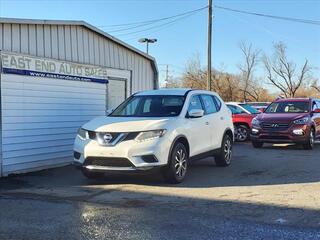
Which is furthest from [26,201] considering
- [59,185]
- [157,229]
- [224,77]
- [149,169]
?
[224,77]

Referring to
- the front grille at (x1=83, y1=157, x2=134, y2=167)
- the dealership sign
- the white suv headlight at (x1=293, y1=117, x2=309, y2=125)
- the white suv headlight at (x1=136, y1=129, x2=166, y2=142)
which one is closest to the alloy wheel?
the white suv headlight at (x1=136, y1=129, x2=166, y2=142)

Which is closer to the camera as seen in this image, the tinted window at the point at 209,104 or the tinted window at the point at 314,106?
the tinted window at the point at 209,104

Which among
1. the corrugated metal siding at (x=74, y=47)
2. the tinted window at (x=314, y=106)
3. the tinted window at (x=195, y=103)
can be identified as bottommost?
the tinted window at (x=314, y=106)

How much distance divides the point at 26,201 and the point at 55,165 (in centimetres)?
388

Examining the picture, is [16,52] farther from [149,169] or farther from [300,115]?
[300,115]

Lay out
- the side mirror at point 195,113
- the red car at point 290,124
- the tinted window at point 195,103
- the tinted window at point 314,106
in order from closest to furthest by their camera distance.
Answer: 1. the side mirror at point 195,113
2. the tinted window at point 195,103
3. the red car at point 290,124
4. the tinted window at point 314,106

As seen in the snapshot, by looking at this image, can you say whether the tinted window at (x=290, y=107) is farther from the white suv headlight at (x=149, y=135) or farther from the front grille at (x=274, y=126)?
the white suv headlight at (x=149, y=135)

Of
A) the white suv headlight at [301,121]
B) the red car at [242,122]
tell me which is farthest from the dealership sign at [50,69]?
the red car at [242,122]

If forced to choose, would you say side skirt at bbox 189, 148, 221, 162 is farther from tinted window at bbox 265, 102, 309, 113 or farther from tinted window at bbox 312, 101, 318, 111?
tinted window at bbox 312, 101, 318, 111

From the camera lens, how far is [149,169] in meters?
8.54

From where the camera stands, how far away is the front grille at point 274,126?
15219 millimetres

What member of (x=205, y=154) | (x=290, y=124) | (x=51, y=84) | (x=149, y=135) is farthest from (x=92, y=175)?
(x=290, y=124)

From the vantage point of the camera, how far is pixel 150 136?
28.2ft

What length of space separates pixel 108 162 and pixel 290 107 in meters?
9.20
